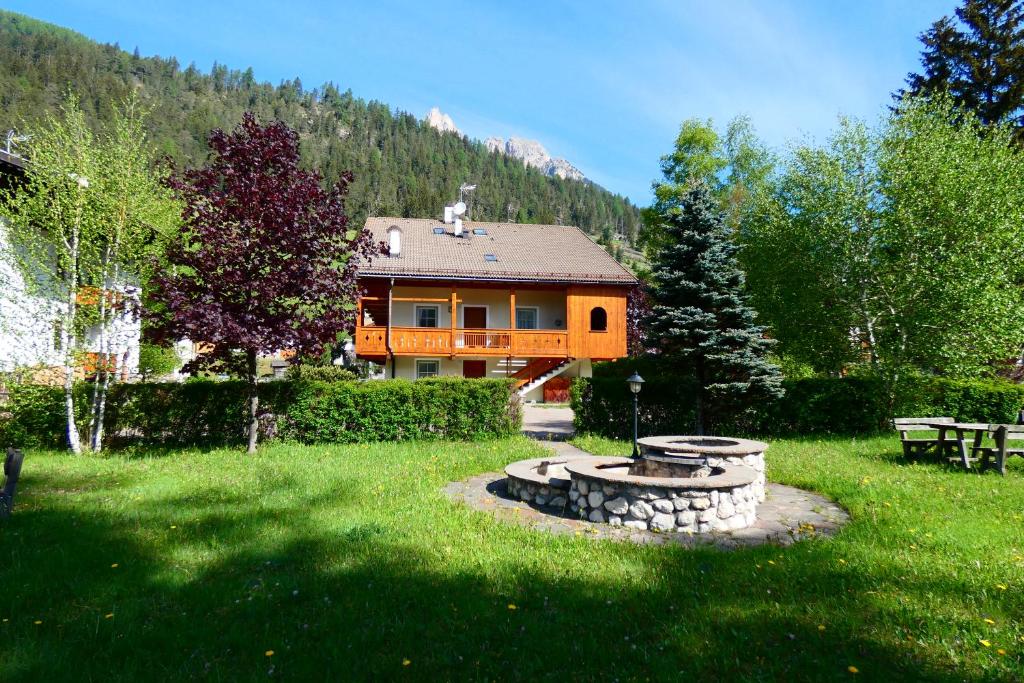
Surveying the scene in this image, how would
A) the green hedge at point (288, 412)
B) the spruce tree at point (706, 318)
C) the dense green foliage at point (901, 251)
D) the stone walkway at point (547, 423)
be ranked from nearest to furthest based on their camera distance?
the green hedge at point (288, 412) < the spruce tree at point (706, 318) < the dense green foliage at point (901, 251) < the stone walkway at point (547, 423)

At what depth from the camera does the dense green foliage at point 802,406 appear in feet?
41.9

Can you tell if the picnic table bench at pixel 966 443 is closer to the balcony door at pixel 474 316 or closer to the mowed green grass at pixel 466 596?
the mowed green grass at pixel 466 596

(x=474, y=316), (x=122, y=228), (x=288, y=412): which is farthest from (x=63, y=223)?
(x=474, y=316)

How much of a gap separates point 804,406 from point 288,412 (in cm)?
1153

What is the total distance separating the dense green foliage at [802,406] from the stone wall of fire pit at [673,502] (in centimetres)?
655

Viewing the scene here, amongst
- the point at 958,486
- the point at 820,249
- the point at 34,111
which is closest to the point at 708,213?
the point at 820,249

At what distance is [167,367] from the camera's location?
21.3m

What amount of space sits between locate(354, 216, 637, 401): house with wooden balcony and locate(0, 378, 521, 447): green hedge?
30.6 ft

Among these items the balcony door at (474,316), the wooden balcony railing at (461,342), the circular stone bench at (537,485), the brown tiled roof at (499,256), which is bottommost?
the circular stone bench at (537,485)

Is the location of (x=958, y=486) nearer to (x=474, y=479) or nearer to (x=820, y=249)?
(x=474, y=479)

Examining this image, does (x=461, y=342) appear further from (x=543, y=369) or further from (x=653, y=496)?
(x=653, y=496)

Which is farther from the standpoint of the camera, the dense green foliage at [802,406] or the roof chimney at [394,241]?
the roof chimney at [394,241]

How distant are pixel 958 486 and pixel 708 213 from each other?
6.87m

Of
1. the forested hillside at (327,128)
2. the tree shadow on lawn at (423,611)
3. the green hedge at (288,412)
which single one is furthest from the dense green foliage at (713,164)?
the forested hillside at (327,128)
